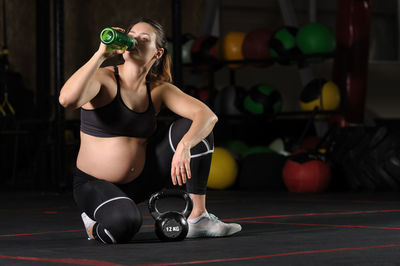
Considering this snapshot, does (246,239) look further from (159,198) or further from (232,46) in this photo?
(232,46)

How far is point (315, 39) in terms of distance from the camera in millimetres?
7102

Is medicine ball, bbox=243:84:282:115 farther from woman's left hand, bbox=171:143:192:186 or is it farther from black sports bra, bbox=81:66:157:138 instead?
woman's left hand, bbox=171:143:192:186

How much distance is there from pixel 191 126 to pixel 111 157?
339 millimetres

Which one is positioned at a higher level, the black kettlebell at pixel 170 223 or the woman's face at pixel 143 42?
the woman's face at pixel 143 42

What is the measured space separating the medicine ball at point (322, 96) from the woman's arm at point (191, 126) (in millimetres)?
4443

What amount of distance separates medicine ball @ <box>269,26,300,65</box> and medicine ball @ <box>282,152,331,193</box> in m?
1.33

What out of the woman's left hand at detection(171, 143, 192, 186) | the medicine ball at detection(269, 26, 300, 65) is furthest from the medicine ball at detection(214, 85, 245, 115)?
the woman's left hand at detection(171, 143, 192, 186)

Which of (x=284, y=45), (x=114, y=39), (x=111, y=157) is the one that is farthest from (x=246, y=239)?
(x=284, y=45)

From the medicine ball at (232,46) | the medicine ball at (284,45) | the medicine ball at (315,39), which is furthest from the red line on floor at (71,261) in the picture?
the medicine ball at (232,46)

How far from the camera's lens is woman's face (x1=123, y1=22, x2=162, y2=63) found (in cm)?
282

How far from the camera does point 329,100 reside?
7.29 metres

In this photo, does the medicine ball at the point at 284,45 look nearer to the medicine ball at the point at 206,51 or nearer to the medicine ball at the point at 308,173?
the medicine ball at the point at 206,51

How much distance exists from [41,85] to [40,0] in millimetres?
1006

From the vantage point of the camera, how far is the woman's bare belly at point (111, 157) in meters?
2.93
